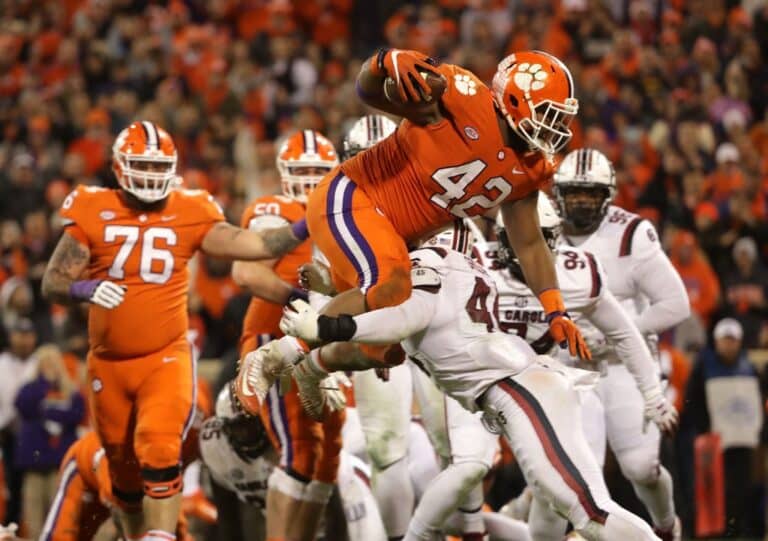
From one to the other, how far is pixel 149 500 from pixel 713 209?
6419 mm

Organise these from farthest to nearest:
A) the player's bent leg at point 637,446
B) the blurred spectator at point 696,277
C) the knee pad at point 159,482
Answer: the blurred spectator at point 696,277, the player's bent leg at point 637,446, the knee pad at point 159,482

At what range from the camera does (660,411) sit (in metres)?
7.16

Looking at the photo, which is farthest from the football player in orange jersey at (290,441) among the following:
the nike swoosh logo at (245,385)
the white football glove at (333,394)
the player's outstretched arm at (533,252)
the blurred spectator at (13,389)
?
the blurred spectator at (13,389)

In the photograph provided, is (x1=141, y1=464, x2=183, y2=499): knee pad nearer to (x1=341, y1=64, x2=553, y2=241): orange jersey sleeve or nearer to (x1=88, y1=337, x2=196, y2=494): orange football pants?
(x1=88, y1=337, x2=196, y2=494): orange football pants

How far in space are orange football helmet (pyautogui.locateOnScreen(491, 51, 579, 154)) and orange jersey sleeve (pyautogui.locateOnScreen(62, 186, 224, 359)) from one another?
2003mm

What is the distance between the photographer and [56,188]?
1317 cm

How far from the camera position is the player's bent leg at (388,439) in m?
7.47

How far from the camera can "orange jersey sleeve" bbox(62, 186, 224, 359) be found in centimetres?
725

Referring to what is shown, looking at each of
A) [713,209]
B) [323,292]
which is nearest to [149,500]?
[323,292]

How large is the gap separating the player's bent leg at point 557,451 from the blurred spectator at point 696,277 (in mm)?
5897

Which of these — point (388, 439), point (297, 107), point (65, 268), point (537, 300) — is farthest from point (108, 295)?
point (297, 107)

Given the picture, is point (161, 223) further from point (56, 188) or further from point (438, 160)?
point (56, 188)

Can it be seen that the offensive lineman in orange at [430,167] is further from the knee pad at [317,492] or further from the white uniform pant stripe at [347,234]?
the knee pad at [317,492]

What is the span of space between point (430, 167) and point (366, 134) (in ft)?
6.08
